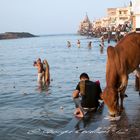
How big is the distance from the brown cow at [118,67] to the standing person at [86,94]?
1047 mm

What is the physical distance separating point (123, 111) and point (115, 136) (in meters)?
2.37

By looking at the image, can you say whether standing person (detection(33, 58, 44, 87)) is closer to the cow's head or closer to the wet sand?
the wet sand

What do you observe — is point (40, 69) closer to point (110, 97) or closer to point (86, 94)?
point (86, 94)

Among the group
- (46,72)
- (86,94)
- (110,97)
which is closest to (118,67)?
(110,97)

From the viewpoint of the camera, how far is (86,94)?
38.4ft

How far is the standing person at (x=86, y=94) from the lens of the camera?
11.6m

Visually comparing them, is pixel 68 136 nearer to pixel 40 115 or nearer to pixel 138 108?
pixel 138 108

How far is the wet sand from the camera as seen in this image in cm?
878

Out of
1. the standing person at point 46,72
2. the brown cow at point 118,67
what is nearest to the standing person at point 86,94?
the brown cow at point 118,67

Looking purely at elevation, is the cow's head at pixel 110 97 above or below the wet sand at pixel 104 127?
above

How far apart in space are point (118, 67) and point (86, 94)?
188 centimetres

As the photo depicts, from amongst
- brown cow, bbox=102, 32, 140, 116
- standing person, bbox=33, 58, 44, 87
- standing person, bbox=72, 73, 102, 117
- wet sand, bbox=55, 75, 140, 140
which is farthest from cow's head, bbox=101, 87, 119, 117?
standing person, bbox=33, 58, 44, 87

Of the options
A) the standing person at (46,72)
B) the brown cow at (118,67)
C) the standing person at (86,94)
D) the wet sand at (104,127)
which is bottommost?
the standing person at (46,72)

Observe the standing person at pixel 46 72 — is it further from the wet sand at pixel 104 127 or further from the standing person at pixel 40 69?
the wet sand at pixel 104 127
